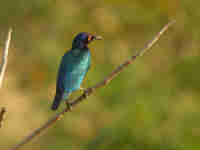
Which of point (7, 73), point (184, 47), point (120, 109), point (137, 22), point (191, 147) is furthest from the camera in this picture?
point (7, 73)

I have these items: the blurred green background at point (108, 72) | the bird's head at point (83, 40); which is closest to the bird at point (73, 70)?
the bird's head at point (83, 40)

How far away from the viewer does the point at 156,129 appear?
6.11 m

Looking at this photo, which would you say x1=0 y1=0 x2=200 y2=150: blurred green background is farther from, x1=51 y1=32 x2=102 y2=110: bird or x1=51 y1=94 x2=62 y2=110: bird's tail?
x1=51 y1=94 x2=62 y2=110: bird's tail

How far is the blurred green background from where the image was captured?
6309 mm

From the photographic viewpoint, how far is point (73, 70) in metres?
4.09

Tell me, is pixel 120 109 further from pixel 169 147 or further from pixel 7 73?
pixel 7 73

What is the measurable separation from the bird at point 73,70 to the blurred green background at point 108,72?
2.12m

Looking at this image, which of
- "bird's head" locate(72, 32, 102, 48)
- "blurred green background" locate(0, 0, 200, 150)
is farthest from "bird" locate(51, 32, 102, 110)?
"blurred green background" locate(0, 0, 200, 150)

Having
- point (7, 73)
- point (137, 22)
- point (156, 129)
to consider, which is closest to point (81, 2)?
point (137, 22)

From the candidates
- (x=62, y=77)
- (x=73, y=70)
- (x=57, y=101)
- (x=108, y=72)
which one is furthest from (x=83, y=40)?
(x=108, y=72)

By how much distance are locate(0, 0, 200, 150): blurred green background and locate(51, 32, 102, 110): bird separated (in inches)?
83.3

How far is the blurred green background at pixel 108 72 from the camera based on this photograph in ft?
20.7

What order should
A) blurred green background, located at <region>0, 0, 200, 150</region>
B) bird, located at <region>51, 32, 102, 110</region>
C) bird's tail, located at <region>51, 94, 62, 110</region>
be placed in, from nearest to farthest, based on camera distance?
bird's tail, located at <region>51, 94, 62, 110</region>
bird, located at <region>51, 32, 102, 110</region>
blurred green background, located at <region>0, 0, 200, 150</region>

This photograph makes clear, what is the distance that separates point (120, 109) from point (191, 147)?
1.27 m
